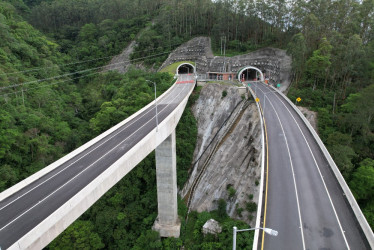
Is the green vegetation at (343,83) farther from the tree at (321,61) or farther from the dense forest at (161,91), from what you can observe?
the dense forest at (161,91)

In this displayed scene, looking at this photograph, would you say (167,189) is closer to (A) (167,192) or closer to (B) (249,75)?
(A) (167,192)

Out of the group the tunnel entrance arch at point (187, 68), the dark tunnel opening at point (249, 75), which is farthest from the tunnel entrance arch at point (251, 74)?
the tunnel entrance arch at point (187, 68)

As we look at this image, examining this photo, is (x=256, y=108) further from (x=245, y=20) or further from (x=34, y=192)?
(x=245, y=20)

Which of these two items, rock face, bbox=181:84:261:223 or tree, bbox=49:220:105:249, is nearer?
Result: tree, bbox=49:220:105:249

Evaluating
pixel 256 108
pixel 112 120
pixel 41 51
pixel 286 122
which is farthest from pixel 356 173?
pixel 41 51

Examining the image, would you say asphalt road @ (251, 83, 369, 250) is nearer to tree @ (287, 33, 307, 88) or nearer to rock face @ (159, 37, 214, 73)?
tree @ (287, 33, 307, 88)

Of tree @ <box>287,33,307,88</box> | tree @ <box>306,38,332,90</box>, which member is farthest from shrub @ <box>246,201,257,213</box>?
tree @ <box>287,33,307,88</box>
